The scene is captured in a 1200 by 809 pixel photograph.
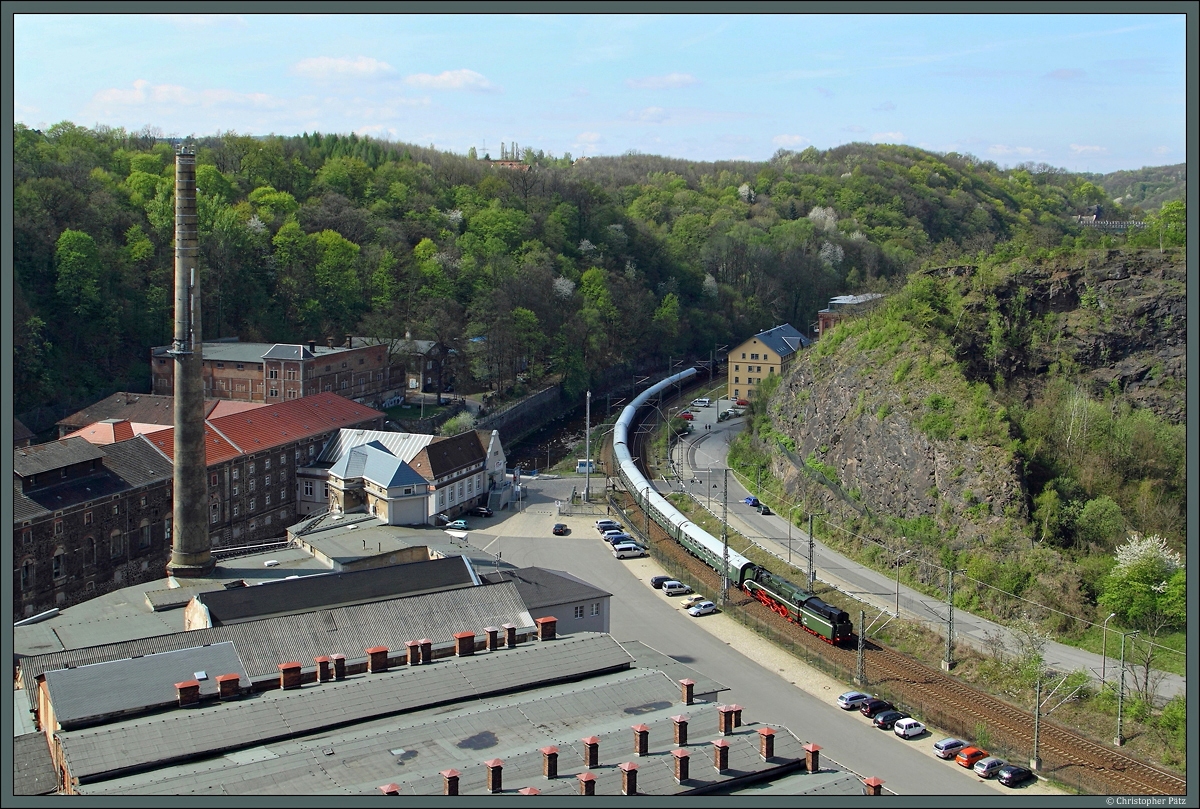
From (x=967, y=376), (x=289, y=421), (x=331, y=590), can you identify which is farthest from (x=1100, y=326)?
(x=331, y=590)

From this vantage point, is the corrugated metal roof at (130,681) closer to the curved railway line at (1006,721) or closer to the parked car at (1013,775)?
the parked car at (1013,775)

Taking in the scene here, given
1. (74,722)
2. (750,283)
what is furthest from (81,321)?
(750,283)

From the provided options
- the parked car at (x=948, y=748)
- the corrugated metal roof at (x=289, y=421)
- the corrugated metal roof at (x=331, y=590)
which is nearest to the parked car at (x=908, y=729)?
the parked car at (x=948, y=748)

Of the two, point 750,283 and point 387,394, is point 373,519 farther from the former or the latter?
point 750,283

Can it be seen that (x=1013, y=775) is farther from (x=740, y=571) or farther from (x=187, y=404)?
(x=187, y=404)

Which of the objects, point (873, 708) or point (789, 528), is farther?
point (789, 528)

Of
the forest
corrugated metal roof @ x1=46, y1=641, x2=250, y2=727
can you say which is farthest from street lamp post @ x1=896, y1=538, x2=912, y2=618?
the forest
